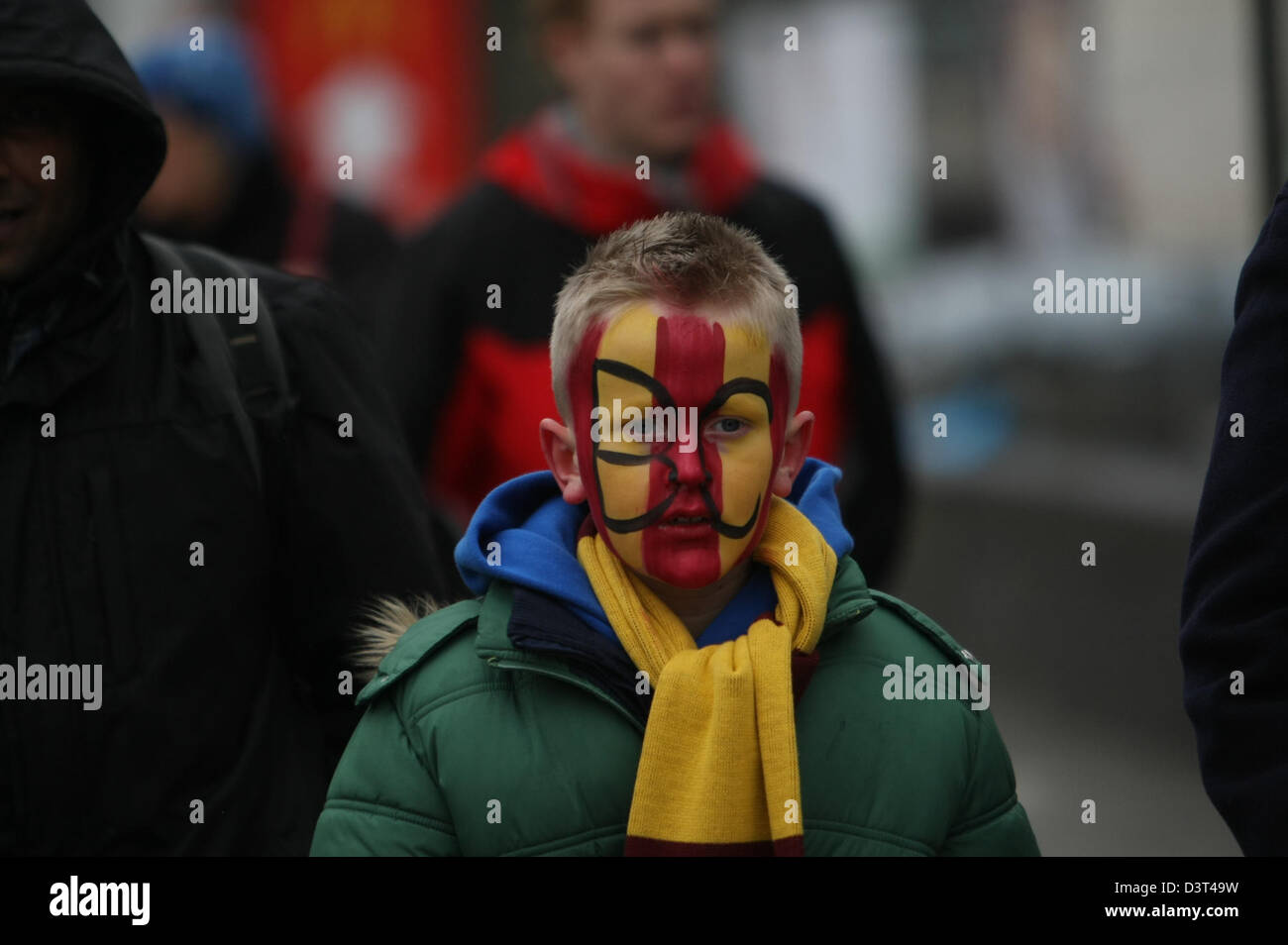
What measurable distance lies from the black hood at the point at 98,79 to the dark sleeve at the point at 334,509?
0.30m

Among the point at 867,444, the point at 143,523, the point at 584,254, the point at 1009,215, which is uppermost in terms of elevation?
the point at 1009,215

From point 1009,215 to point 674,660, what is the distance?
846cm

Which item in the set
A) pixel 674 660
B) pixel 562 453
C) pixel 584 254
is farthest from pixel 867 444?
pixel 674 660

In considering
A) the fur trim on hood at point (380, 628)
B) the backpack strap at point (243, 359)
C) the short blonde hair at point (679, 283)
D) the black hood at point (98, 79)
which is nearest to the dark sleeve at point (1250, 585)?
the short blonde hair at point (679, 283)

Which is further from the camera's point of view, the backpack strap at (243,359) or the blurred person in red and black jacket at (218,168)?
the blurred person in red and black jacket at (218,168)

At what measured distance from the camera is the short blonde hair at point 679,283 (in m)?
2.72

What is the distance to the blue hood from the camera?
2.66m

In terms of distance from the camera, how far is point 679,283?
272cm

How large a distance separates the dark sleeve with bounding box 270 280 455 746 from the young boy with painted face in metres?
0.38

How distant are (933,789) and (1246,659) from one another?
41cm

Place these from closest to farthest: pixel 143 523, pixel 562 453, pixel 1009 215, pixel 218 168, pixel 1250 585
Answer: pixel 1250 585, pixel 562 453, pixel 143 523, pixel 218 168, pixel 1009 215

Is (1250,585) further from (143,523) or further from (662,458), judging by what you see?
(143,523)

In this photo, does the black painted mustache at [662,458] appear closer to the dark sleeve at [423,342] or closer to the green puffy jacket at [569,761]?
the green puffy jacket at [569,761]
